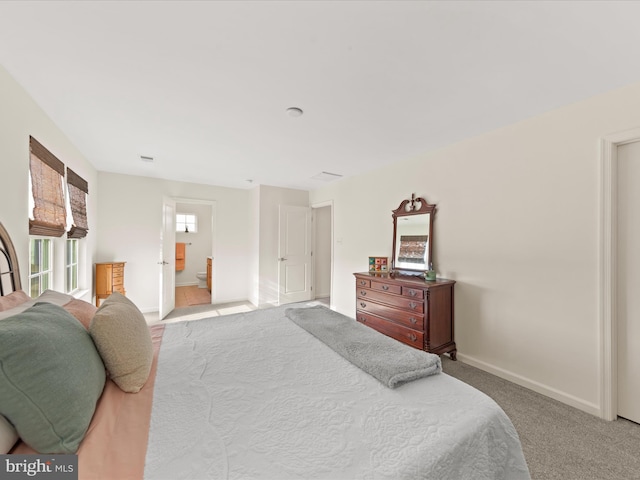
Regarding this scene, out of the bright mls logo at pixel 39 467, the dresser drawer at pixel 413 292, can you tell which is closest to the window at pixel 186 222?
the dresser drawer at pixel 413 292

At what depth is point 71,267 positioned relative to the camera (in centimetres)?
324

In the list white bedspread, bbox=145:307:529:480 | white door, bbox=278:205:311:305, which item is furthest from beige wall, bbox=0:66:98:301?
white door, bbox=278:205:311:305

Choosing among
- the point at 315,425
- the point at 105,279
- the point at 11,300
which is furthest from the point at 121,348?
the point at 105,279

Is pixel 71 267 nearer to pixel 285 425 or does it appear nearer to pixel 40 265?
pixel 40 265

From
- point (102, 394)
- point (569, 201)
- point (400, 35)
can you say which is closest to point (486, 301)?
point (569, 201)

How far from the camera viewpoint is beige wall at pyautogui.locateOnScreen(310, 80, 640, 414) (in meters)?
Answer: 2.02

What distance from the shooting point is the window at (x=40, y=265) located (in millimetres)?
2326

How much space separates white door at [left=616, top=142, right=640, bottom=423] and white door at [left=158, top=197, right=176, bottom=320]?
5.06 m

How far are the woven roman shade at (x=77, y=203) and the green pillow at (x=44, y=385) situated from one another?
8.76 ft

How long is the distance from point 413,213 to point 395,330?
143cm

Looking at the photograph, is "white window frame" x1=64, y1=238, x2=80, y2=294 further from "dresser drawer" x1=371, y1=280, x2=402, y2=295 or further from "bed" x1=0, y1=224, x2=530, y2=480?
"dresser drawer" x1=371, y1=280, x2=402, y2=295

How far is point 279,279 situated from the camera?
5152 millimetres

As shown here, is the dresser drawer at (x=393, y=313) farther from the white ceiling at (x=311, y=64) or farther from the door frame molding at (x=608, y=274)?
the white ceiling at (x=311, y=64)

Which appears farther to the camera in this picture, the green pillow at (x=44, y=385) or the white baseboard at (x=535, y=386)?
the white baseboard at (x=535, y=386)
